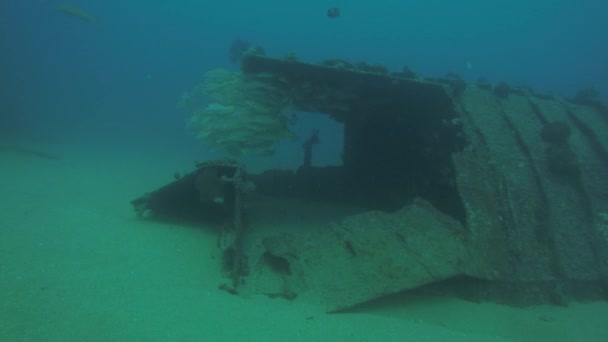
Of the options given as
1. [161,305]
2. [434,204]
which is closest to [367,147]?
[434,204]

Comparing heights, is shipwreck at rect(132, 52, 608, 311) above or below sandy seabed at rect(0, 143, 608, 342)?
above

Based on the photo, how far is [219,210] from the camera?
8.55 meters

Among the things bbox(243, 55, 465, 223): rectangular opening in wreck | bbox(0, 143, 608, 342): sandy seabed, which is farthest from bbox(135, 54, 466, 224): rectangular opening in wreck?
bbox(0, 143, 608, 342): sandy seabed

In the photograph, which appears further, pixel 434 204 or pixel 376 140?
pixel 376 140

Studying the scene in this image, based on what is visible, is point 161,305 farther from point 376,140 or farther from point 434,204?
point 376,140

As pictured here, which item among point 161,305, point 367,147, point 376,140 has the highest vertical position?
point 376,140

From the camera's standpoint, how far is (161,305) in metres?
4.54

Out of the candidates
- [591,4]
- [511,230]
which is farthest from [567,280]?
[591,4]

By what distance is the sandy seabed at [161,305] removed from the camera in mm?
4000

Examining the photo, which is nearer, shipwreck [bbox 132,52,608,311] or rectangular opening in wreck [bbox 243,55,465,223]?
shipwreck [bbox 132,52,608,311]

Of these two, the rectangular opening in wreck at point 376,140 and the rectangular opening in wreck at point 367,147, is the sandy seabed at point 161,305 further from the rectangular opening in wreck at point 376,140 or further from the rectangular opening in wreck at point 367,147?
the rectangular opening in wreck at point 376,140

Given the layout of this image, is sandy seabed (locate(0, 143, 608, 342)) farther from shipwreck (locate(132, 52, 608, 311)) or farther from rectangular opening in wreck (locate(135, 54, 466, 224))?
rectangular opening in wreck (locate(135, 54, 466, 224))

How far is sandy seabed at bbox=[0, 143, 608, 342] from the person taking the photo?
400cm

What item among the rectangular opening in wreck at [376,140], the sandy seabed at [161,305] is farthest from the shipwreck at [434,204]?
the sandy seabed at [161,305]
